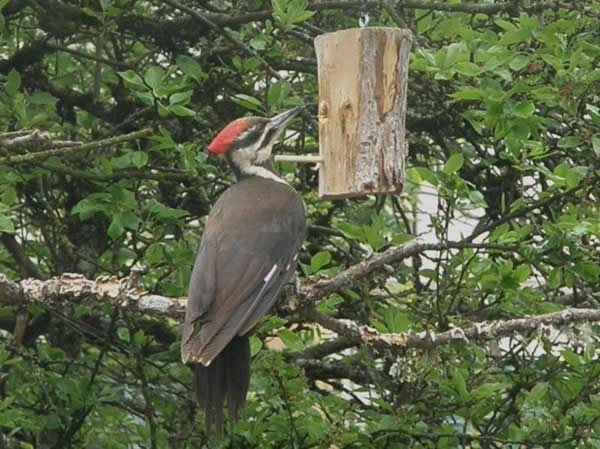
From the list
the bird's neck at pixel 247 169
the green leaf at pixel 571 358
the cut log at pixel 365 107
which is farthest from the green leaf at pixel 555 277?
the bird's neck at pixel 247 169

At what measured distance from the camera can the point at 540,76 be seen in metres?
4.98

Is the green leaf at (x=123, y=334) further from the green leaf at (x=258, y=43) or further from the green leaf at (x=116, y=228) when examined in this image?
the green leaf at (x=258, y=43)

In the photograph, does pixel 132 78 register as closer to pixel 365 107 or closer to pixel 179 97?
pixel 179 97

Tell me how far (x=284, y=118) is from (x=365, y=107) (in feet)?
2.19

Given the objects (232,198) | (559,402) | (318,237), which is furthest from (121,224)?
(559,402)

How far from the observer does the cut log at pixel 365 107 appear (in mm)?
4188

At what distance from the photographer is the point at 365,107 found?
13.8 ft

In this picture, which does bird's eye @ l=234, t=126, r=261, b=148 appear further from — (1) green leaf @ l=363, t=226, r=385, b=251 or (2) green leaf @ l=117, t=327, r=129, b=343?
(2) green leaf @ l=117, t=327, r=129, b=343

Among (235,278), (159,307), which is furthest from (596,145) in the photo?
(159,307)

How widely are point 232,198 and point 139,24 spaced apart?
3.66 ft

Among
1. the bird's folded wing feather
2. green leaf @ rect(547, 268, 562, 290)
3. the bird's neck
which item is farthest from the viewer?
the bird's neck

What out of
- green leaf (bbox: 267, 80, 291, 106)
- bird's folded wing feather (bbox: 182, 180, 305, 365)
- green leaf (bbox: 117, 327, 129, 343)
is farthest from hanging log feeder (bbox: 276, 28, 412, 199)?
green leaf (bbox: 117, 327, 129, 343)

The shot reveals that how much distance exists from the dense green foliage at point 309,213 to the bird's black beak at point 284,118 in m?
0.13

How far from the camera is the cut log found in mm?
4188
